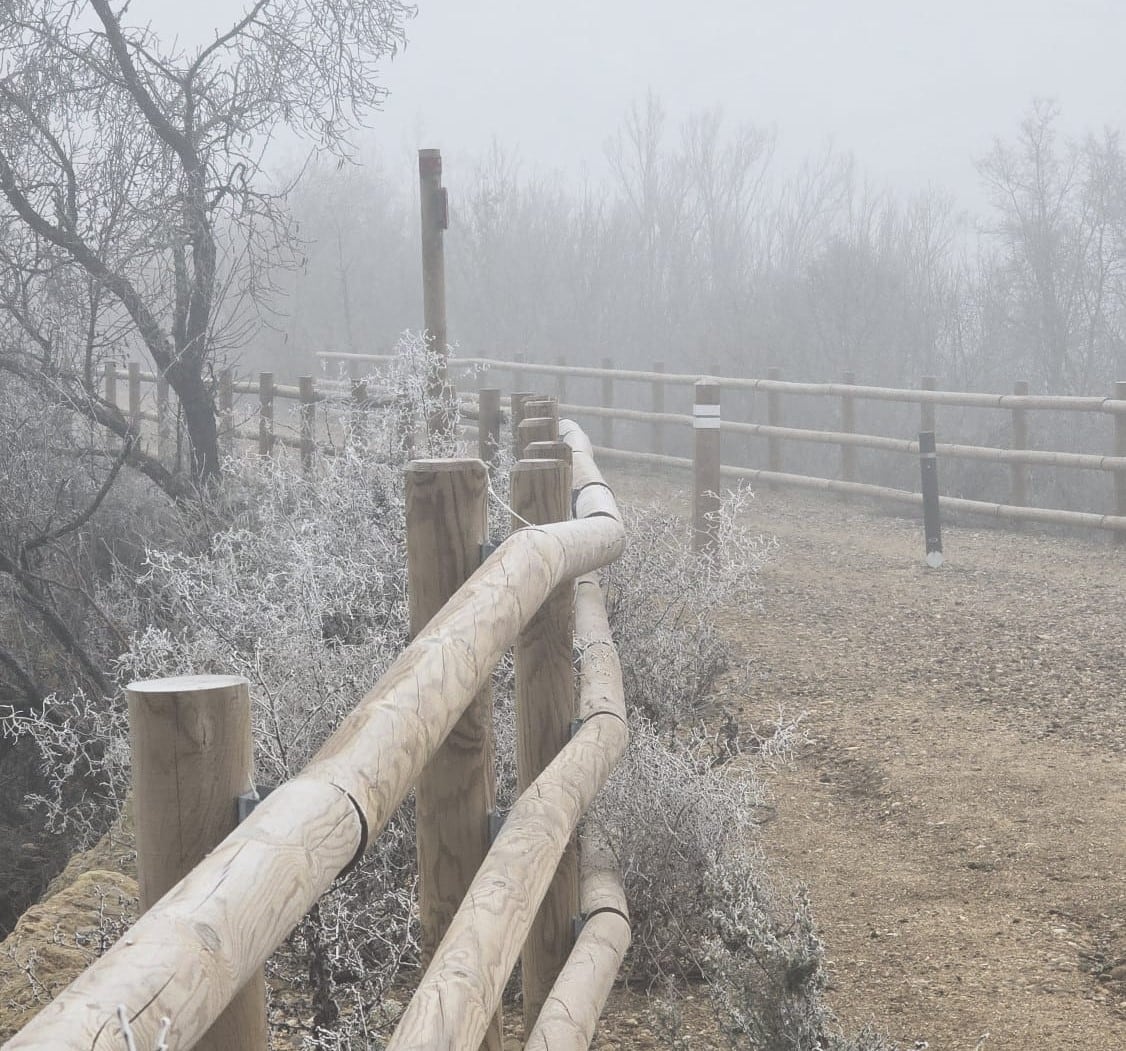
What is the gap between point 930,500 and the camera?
847cm

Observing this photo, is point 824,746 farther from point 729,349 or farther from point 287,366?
point 287,366

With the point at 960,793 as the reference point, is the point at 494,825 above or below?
above

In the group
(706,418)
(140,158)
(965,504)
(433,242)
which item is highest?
(140,158)

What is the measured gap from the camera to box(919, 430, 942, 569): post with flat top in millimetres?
8461

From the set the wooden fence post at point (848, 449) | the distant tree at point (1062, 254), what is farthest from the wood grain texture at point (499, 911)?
the distant tree at point (1062, 254)

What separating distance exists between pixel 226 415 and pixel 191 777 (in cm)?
843

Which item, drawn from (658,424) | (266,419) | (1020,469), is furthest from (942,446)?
(266,419)

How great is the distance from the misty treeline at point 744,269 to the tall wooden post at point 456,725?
656 inches

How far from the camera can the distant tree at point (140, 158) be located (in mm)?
7617

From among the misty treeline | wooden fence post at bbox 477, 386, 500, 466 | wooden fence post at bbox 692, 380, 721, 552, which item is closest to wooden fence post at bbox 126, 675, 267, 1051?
wooden fence post at bbox 477, 386, 500, 466

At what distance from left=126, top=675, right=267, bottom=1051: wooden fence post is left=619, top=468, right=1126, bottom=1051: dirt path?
1.74 m

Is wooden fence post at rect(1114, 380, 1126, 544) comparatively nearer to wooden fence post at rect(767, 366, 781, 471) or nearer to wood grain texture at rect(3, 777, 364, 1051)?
wooden fence post at rect(767, 366, 781, 471)

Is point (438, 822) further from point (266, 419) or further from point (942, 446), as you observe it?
point (942, 446)

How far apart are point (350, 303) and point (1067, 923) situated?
28.3m
